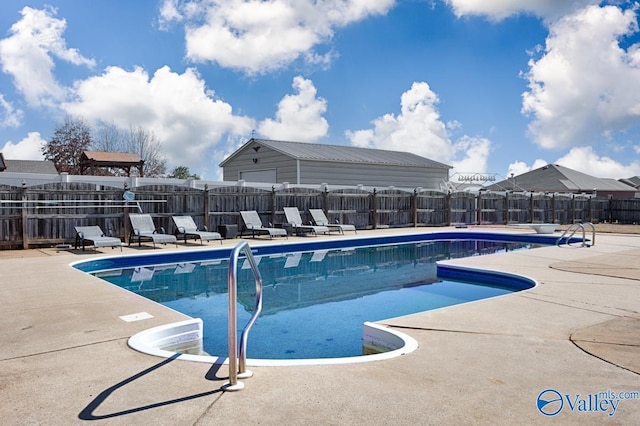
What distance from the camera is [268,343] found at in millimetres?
5301

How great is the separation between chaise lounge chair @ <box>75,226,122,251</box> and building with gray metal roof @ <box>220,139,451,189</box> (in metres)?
9.94

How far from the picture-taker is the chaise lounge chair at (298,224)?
51.0 ft

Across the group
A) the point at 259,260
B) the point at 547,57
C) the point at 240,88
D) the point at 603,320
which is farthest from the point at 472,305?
the point at 240,88

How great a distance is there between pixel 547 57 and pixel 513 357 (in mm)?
14803

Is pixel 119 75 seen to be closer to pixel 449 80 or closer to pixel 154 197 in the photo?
pixel 154 197

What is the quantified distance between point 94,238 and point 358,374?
962cm

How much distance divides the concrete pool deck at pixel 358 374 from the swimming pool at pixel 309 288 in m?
0.82

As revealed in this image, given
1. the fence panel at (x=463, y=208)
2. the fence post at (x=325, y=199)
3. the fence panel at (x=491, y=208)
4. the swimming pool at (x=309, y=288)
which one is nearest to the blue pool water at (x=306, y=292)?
the swimming pool at (x=309, y=288)

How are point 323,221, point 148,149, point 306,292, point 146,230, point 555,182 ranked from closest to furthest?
point 306,292
point 146,230
point 323,221
point 555,182
point 148,149

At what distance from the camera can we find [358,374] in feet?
11.1

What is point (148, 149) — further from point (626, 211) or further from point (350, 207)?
point (626, 211)

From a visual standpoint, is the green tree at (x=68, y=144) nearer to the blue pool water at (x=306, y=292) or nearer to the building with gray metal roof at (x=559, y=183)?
the blue pool water at (x=306, y=292)

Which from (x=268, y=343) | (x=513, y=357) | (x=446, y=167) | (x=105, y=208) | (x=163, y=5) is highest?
(x=163, y=5)

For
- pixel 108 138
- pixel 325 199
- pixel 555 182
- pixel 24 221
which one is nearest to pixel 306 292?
pixel 24 221
